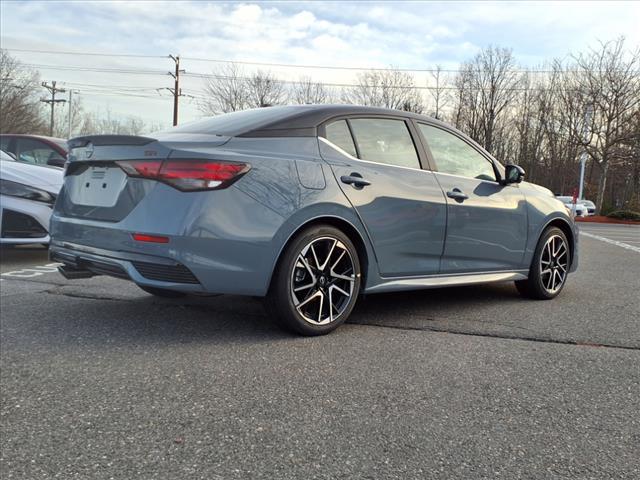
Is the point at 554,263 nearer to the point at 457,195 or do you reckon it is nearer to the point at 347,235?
the point at 457,195

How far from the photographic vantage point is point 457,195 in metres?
4.22

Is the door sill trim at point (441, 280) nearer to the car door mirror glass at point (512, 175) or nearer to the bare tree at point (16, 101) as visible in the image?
the car door mirror glass at point (512, 175)

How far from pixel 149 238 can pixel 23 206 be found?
356cm

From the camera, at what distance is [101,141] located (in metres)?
3.47

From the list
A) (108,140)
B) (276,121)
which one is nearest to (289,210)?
(276,121)

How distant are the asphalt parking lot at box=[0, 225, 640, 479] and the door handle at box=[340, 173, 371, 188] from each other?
98 centimetres

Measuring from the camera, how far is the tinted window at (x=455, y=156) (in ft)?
14.1

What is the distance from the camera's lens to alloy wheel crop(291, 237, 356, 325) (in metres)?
3.42

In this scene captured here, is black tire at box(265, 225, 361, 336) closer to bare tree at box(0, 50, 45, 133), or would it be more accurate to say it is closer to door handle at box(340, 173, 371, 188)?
door handle at box(340, 173, 371, 188)

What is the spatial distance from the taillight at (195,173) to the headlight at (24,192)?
3.46 meters

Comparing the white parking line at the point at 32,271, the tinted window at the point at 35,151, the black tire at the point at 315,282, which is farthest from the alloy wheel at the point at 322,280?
the tinted window at the point at 35,151

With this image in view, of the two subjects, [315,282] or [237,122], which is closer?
[315,282]

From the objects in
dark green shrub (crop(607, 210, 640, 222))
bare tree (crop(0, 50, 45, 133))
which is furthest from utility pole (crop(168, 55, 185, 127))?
dark green shrub (crop(607, 210, 640, 222))

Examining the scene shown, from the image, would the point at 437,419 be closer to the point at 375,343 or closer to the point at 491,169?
the point at 375,343
